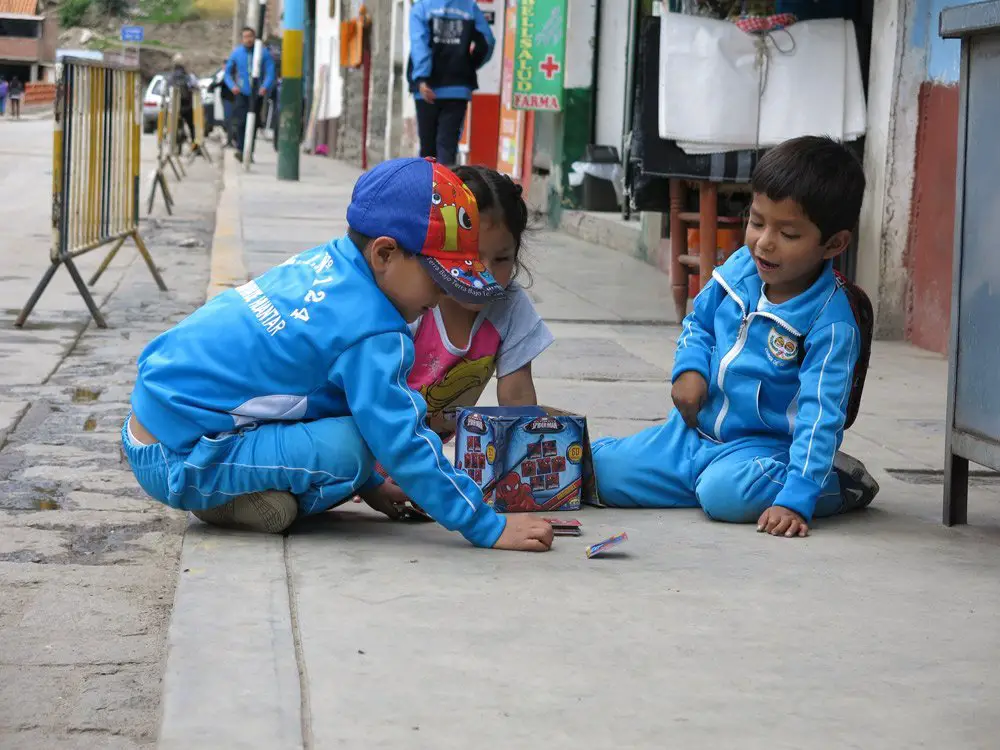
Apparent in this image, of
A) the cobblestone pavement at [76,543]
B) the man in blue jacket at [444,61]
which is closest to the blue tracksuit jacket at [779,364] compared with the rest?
the cobblestone pavement at [76,543]

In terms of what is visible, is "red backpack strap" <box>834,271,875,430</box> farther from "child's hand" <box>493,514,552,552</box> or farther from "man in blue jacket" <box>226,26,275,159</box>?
"man in blue jacket" <box>226,26,275,159</box>

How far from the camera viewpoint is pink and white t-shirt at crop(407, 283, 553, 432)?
3787mm

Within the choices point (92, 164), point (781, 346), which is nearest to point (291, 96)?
point (92, 164)

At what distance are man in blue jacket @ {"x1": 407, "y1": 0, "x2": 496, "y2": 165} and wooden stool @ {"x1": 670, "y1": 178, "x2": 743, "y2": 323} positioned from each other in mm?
4526

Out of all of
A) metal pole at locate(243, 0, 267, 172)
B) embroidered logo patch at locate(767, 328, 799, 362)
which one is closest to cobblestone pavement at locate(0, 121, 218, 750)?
embroidered logo patch at locate(767, 328, 799, 362)

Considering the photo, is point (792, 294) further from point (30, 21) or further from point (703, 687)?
point (30, 21)

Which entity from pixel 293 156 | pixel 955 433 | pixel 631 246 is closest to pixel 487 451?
pixel 955 433

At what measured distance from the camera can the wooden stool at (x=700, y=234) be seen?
6637mm

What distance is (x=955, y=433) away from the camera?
3.54 metres

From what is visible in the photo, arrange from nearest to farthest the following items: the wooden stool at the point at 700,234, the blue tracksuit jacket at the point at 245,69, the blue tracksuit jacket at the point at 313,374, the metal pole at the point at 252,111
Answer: the blue tracksuit jacket at the point at 313,374
the wooden stool at the point at 700,234
the metal pole at the point at 252,111
the blue tracksuit jacket at the point at 245,69

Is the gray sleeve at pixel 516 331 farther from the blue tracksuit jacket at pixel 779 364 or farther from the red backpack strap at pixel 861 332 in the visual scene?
the red backpack strap at pixel 861 332

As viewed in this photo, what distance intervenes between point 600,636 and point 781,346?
1.24 meters

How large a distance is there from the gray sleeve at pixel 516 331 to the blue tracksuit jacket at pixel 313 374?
2.27 ft

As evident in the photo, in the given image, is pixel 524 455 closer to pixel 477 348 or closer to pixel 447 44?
pixel 477 348
